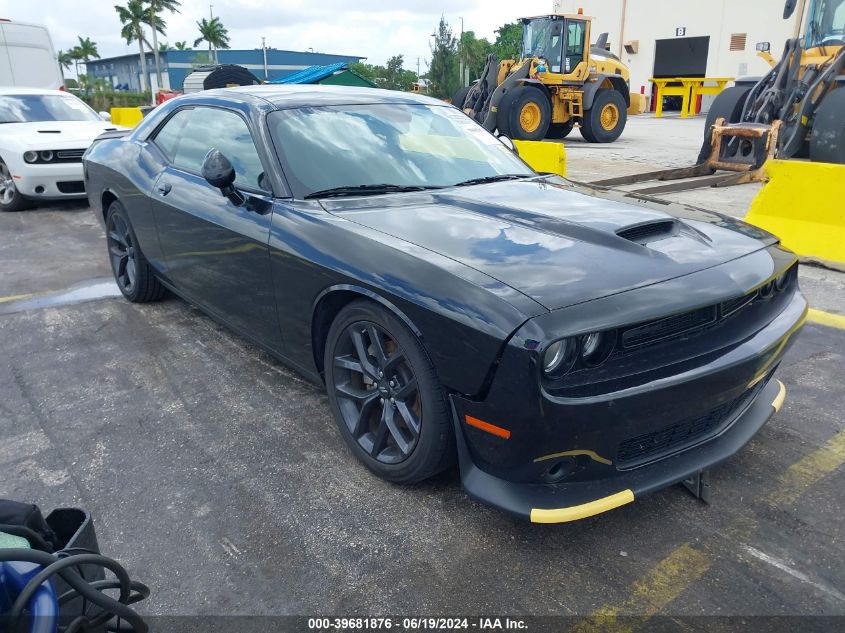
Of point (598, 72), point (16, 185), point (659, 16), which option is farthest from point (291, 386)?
point (659, 16)

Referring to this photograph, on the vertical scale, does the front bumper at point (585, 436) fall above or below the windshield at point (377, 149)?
below

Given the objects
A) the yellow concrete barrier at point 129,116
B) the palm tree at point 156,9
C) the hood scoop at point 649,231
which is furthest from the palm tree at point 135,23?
the hood scoop at point 649,231

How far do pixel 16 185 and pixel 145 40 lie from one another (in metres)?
70.4

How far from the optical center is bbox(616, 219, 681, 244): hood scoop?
103 inches

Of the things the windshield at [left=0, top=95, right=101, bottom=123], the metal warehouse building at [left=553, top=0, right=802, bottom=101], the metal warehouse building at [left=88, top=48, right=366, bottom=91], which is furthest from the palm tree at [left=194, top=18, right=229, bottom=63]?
the windshield at [left=0, top=95, right=101, bottom=123]

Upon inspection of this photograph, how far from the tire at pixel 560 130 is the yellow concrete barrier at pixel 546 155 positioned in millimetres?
9571

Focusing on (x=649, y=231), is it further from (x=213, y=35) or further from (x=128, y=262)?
(x=213, y=35)

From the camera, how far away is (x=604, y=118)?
17.3 m

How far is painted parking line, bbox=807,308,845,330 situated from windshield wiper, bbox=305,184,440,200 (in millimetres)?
2879

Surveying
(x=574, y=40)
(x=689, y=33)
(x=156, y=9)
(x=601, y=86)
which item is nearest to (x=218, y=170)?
(x=574, y=40)

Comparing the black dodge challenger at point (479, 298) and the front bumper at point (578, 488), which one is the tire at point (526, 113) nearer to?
the black dodge challenger at point (479, 298)

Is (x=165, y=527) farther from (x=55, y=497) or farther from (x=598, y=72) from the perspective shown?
(x=598, y=72)

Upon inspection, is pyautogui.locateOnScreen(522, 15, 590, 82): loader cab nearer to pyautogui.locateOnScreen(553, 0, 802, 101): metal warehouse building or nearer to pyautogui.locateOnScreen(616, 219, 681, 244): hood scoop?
pyautogui.locateOnScreen(616, 219, 681, 244): hood scoop

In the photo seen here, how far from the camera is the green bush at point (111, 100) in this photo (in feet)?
162
